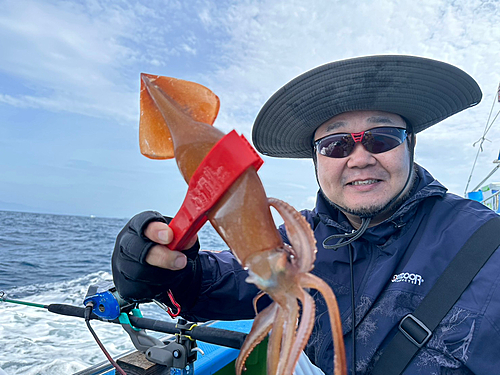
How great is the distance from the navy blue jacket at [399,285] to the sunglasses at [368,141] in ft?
1.30

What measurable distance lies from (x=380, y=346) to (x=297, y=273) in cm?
135

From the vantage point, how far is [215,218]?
123 centimetres

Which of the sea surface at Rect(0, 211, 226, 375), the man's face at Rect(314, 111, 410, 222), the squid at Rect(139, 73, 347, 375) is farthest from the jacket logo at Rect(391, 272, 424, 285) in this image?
the sea surface at Rect(0, 211, 226, 375)

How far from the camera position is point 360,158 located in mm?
2391

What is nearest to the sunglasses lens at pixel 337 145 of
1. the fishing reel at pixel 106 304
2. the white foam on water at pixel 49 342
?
the fishing reel at pixel 106 304

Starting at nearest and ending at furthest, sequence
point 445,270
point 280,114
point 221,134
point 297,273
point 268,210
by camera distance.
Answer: point 297,273 → point 268,210 → point 221,134 → point 445,270 → point 280,114

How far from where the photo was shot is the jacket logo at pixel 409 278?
6.83 feet

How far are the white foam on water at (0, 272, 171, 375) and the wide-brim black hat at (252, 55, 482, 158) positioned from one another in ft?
13.8

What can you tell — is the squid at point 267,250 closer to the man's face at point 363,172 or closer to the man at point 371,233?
the man at point 371,233

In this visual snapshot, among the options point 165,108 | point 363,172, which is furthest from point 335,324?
point 363,172

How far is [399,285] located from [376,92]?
145 centimetres

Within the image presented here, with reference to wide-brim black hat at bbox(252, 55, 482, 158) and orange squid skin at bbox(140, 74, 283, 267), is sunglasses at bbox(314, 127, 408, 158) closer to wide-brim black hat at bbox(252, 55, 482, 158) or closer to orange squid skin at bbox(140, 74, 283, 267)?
wide-brim black hat at bbox(252, 55, 482, 158)

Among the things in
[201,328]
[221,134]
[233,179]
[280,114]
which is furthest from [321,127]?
[201,328]

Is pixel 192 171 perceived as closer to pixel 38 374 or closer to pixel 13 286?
pixel 38 374
